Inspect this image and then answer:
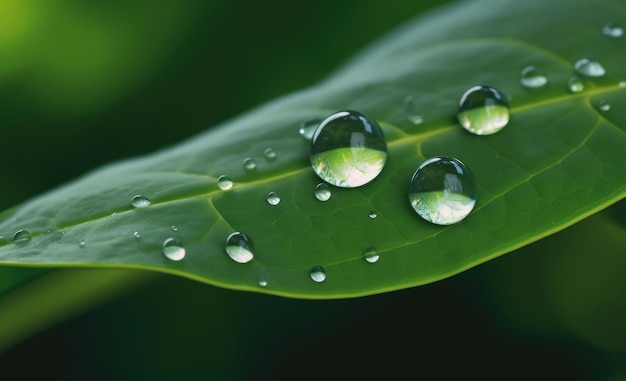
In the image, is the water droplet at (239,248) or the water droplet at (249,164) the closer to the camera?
the water droplet at (239,248)

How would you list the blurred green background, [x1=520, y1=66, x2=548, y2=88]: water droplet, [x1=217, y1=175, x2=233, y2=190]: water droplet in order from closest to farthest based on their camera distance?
[x1=217, y1=175, x2=233, y2=190]: water droplet < [x1=520, y1=66, x2=548, y2=88]: water droplet < the blurred green background

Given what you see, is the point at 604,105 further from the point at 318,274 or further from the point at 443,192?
the point at 318,274

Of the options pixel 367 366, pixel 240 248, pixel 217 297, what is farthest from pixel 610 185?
pixel 217 297

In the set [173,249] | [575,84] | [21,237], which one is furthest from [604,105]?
[21,237]

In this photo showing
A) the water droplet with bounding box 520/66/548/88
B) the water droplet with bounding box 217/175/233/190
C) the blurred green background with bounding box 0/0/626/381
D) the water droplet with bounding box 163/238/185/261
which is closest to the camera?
the water droplet with bounding box 163/238/185/261

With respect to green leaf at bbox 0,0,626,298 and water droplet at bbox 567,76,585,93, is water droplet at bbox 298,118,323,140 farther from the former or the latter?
water droplet at bbox 567,76,585,93

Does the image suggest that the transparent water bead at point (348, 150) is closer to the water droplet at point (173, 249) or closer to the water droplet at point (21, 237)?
the water droplet at point (173, 249)

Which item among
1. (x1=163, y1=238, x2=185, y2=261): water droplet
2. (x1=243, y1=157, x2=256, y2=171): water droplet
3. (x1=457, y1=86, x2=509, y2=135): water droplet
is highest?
(x1=457, y1=86, x2=509, y2=135): water droplet

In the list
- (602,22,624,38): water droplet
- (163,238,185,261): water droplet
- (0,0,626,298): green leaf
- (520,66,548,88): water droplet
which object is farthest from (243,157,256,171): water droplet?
(602,22,624,38): water droplet

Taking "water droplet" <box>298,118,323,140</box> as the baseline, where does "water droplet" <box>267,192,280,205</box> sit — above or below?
below

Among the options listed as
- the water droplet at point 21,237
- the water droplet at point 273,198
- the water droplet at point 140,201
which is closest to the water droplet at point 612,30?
the water droplet at point 273,198
